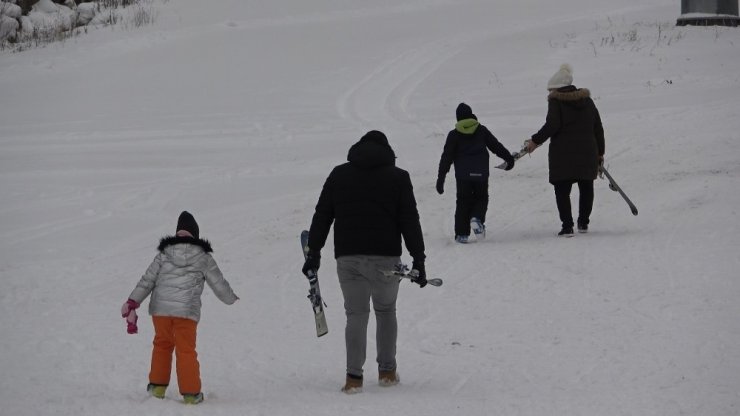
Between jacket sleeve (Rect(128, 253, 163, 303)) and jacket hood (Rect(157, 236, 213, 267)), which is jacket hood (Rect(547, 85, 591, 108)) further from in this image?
jacket sleeve (Rect(128, 253, 163, 303))

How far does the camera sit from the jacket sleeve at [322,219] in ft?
23.7

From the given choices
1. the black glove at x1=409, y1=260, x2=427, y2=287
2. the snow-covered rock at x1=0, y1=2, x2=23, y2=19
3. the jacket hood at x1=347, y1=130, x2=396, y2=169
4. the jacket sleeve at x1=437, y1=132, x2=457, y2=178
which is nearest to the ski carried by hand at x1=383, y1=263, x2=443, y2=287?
the black glove at x1=409, y1=260, x2=427, y2=287

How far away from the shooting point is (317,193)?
1516cm

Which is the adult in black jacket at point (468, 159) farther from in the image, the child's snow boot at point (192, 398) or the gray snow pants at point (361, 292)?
the child's snow boot at point (192, 398)

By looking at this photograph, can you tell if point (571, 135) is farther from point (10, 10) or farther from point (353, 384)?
point (10, 10)

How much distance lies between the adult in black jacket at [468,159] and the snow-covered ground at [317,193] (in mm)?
414

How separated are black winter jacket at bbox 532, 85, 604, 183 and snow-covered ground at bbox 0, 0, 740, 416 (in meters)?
0.72

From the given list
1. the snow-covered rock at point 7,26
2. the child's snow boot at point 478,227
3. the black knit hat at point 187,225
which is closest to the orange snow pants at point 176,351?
the black knit hat at point 187,225

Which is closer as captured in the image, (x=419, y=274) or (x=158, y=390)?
(x=158, y=390)

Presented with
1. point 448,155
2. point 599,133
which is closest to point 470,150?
point 448,155

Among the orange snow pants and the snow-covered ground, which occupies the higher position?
the orange snow pants

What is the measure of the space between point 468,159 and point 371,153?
16.3 feet

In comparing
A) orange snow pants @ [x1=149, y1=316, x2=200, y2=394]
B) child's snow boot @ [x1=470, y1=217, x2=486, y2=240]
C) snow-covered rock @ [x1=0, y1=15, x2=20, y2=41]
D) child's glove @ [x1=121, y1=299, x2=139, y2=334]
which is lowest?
child's snow boot @ [x1=470, y1=217, x2=486, y2=240]

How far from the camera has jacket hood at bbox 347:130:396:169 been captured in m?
7.15
